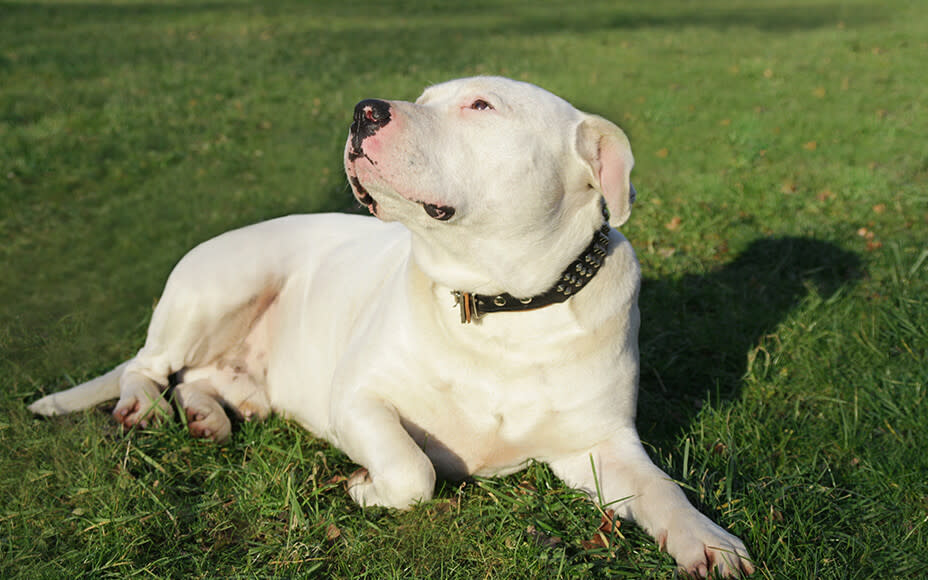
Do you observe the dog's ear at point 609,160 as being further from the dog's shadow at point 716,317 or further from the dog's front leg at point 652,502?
the dog's shadow at point 716,317

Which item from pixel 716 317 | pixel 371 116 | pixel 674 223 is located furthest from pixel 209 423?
pixel 674 223

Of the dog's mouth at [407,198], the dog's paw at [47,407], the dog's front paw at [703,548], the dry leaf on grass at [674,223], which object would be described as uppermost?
the dog's mouth at [407,198]

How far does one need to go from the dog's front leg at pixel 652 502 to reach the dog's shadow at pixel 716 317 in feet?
1.77

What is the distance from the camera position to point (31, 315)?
508cm

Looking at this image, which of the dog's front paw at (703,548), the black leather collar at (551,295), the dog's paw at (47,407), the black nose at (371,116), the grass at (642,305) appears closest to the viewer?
the dog's front paw at (703,548)

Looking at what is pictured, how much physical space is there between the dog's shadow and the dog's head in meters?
1.16

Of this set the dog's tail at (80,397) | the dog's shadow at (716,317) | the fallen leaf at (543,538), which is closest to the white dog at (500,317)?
the fallen leaf at (543,538)

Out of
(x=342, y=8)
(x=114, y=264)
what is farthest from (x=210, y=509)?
(x=342, y=8)

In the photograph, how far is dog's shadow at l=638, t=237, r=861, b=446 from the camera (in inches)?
164

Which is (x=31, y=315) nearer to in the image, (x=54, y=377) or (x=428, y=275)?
(x=54, y=377)

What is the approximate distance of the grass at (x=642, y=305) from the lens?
2.93 metres

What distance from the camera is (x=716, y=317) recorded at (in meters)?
4.96

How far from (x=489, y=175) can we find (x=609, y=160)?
1.49 feet

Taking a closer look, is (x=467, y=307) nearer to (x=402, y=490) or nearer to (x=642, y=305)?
(x=402, y=490)
